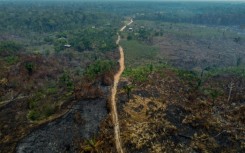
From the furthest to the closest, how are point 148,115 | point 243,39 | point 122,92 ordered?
point 243,39 < point 122,92 < point 148,115

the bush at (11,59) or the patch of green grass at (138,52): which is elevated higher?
the bush at (11,59)

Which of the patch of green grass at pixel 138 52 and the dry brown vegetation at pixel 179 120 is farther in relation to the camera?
the patch of green grass at pixel 138 52

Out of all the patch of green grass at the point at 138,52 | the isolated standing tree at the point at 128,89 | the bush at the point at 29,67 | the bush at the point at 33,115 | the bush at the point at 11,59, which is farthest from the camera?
the patch of green grass at the point at 138,52

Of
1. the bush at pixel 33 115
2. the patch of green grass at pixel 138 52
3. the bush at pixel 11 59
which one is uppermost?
the bush at pixel 11 59

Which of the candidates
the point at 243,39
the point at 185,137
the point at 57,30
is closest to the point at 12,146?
the point at 185,137

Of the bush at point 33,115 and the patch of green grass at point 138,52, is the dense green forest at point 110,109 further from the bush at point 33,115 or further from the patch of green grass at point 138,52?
the patch of green grass at point 138,52

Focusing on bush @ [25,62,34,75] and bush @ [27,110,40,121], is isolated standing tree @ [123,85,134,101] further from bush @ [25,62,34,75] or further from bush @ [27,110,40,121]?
bush @ [25,62,34,75]

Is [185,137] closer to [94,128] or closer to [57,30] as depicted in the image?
[94,128]

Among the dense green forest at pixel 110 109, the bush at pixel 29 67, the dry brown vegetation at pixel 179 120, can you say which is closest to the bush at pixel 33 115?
the dense green forest at pixel 110 109

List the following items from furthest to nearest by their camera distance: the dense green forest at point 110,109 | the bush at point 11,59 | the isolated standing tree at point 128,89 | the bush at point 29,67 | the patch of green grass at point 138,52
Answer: the patch of green grass at point 138,52 < the bush at point 11,59 < the bush at point 29,67 < the isolated standing tree at point 128,89 < the dense green forest at point 110,109
